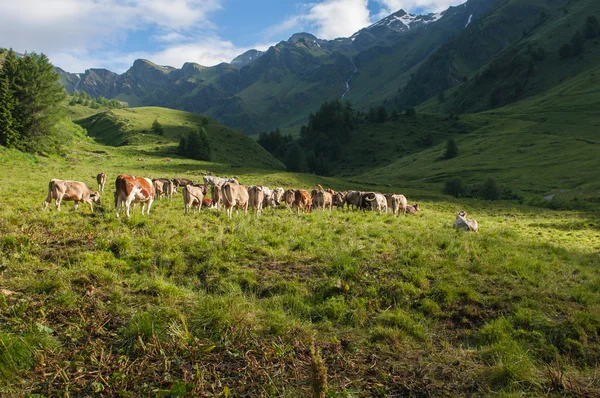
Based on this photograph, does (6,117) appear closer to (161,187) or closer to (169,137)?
(161,187)

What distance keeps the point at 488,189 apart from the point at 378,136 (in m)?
88.3

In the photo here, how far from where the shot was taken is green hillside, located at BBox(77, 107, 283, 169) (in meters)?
83.9

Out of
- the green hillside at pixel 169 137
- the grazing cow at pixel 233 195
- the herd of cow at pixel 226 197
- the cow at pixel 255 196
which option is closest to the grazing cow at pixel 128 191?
the herd of cow at pixel 226 197

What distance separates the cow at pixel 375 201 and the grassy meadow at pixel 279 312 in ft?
36.3

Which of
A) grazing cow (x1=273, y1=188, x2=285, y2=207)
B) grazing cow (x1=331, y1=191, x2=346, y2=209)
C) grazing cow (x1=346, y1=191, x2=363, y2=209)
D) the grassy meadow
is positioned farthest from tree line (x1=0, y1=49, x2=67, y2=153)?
grazing cow (x1=346, y1=191, x2=363, y2=209)

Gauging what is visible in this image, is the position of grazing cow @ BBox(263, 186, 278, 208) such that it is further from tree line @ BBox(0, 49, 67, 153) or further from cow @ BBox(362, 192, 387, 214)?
tree line @ BBox(0, 49, 67, 153)

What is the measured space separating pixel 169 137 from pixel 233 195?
85.8 m

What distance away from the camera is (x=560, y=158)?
244 ft

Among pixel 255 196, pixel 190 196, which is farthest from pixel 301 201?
pixel 190 196

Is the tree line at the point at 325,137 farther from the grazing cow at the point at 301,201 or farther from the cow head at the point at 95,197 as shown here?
the cow head at the point at 95,197

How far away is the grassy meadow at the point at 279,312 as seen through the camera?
5.01 meters

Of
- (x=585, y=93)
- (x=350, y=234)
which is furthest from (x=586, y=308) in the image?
(x=585, y=93)

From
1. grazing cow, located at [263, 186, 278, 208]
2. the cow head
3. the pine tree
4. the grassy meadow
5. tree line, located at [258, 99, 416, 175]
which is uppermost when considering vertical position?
tree line, located at [258, 99, 416, 175]

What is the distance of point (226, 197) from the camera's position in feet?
56.2
